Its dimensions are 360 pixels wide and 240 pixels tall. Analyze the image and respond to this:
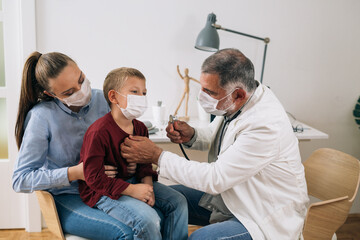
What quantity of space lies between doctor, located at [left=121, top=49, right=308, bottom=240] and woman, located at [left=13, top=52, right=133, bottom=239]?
25 cm

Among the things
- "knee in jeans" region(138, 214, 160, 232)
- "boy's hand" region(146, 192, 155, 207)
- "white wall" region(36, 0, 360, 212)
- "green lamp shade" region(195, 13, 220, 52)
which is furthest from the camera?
"white wall" region(36, 0, 360, 212)

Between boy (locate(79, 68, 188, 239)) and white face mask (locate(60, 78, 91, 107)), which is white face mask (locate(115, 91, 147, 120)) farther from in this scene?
white face mask (locate(60, 78, 91, 107))

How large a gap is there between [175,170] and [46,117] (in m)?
0.55

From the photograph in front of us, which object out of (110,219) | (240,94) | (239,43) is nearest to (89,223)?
(110,219)

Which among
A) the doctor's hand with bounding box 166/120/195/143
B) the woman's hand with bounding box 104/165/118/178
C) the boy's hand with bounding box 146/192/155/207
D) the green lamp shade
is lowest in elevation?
the boy's hand with bounding box 146/192/155/207

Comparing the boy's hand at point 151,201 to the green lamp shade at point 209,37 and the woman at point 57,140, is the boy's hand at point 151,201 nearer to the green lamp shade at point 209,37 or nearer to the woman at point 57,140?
the woman at point 57,140

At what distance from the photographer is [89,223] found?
117cm

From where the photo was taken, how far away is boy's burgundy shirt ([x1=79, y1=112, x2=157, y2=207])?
1155 millimetres

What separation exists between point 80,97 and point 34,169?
0.33 m

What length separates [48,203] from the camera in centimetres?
116

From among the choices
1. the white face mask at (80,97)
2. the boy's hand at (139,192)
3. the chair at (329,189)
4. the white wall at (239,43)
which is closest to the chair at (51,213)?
the boy's hand at (139,192)

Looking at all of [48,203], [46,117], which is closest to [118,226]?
[48,203]

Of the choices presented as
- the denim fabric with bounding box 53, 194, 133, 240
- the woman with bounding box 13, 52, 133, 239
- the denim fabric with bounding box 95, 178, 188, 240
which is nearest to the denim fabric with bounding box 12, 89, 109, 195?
the woman with bounding box 13, 52, 133, 239

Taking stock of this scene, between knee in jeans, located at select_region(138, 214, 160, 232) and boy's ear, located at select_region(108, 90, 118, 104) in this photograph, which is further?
boy's ear, located at select_region(108, 90, 118, 104)
